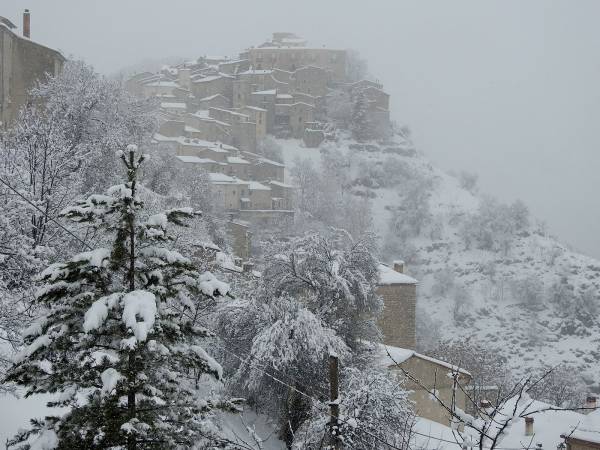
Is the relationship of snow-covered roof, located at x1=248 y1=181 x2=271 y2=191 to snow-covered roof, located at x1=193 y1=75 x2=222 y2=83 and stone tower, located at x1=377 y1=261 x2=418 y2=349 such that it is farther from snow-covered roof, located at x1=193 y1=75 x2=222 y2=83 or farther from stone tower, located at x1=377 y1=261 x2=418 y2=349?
stone tower, located at x1=377 y1=261 x2=418 y2=349

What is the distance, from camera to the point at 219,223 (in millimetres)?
42156

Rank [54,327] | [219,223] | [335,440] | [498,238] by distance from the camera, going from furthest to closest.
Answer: [498,238], [219,223], [335,440], [54,327]

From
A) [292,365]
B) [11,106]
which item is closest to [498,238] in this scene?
[11,106]

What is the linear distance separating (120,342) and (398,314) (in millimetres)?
22004

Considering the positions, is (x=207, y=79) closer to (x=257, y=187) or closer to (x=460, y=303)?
(x=257, y=187)

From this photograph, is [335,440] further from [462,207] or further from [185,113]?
[462,207]

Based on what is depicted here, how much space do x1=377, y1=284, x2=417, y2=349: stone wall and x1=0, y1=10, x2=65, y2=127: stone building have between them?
17220 mm

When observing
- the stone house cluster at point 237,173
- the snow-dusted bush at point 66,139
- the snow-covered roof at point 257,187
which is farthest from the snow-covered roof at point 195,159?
the snow-dusted bush at point 66,139

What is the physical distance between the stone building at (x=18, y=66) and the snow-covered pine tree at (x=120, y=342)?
76.5ft

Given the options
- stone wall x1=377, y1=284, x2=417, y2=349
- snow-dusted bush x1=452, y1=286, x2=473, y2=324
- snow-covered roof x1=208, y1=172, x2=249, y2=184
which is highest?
snow-covered roof x1=208, y1=172, x2=249, y2=184

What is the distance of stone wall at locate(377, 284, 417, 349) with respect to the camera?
90.1 ft

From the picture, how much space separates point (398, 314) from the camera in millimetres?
27891

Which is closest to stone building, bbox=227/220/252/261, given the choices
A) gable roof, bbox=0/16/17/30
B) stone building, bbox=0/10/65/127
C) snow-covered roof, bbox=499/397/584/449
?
stone building, bbox=0/10/65/127

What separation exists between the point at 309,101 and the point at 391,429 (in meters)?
81.5
